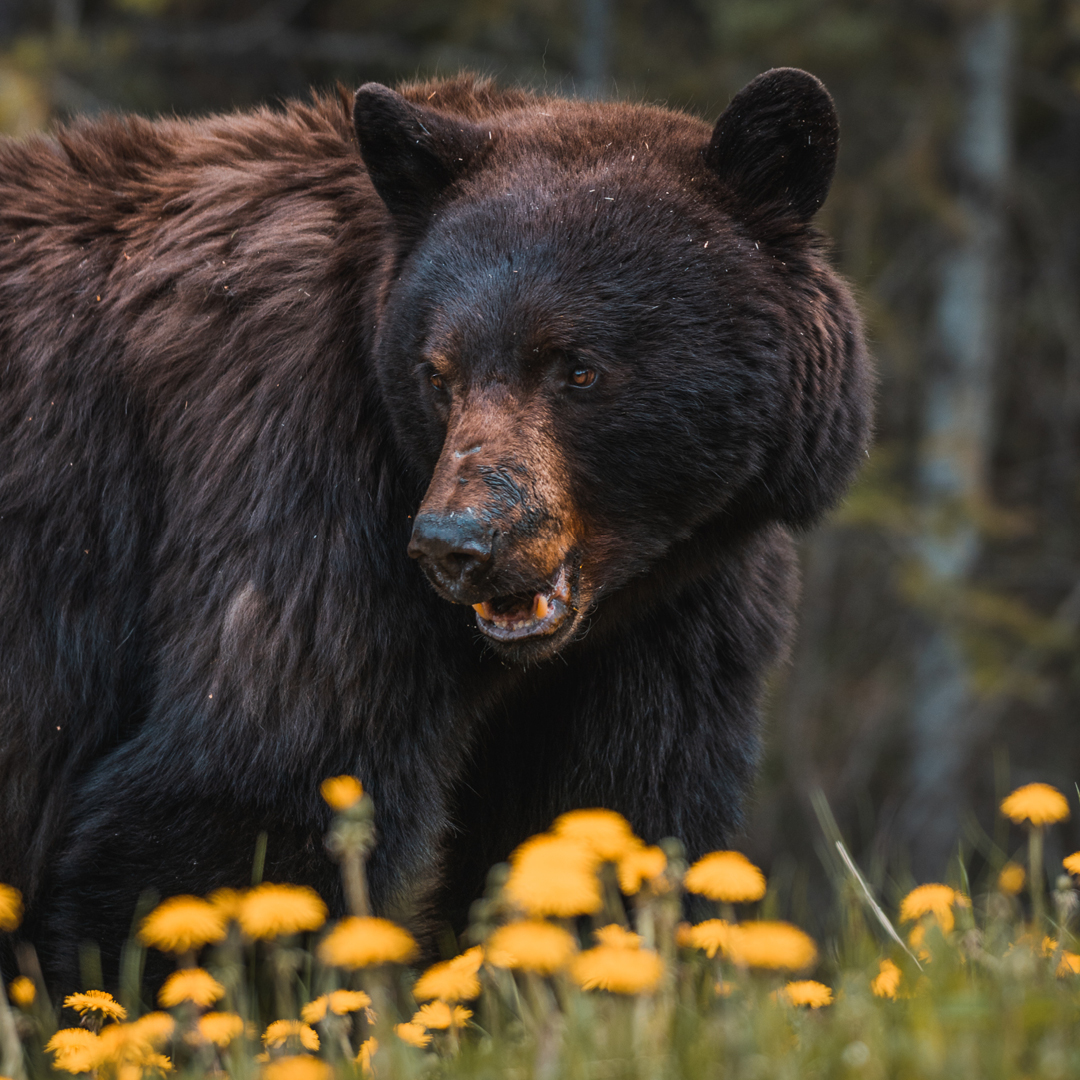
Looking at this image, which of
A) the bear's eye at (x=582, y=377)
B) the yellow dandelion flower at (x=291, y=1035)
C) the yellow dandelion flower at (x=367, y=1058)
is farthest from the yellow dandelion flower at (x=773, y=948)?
the bear's eye at (x=582, y=377)

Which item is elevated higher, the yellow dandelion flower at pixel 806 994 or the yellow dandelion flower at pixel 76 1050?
the yellow dandelion flower at pixel 806 994

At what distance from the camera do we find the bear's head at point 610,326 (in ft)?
10.2

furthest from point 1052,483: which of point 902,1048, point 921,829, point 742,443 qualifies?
point 902,1048

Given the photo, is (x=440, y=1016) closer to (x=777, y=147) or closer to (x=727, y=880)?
(x=727, y=880)

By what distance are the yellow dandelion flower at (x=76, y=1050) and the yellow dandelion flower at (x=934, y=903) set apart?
1311 millimetres

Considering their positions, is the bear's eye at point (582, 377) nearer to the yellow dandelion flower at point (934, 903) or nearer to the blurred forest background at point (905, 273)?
the yellow dandelion flower at point (934, 903)

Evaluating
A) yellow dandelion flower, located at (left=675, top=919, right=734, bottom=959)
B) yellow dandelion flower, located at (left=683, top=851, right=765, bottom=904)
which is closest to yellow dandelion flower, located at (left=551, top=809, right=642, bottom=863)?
yellow dandelion flower, located at (left=683, top=851, right=765, bottom=904)

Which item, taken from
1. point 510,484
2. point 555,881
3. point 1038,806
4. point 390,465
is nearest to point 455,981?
point 555,881

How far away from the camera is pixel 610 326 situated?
3.12 metres

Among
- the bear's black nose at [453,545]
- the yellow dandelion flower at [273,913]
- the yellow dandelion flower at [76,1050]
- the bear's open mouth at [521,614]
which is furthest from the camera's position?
the bear's open mouth at [521,614]

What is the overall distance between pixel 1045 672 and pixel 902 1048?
32.3ft

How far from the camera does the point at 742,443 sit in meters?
3.25

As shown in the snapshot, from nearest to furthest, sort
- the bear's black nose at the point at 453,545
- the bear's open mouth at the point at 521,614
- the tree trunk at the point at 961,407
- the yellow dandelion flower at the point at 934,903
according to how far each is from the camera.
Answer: the yellow dandelion flower at the point at 934,903, the bear's black nose at the point at 453,545, the bear's open mouth at the point at 521,614, the tree trunk at the point at 961,407

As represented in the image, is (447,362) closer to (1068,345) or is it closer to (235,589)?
(235,589)
